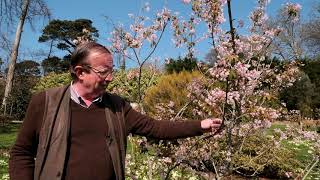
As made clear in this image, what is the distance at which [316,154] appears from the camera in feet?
12.5

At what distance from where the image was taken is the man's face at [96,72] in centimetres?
253

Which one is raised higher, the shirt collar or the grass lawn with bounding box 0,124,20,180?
the shirt collar

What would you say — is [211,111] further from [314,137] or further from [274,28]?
[274,28]

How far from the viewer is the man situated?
2.47m

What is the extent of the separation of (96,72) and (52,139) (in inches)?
15.7

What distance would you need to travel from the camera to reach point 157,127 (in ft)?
9.39

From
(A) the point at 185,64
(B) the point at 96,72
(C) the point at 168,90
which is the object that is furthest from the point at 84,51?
(A) the point at 185,64

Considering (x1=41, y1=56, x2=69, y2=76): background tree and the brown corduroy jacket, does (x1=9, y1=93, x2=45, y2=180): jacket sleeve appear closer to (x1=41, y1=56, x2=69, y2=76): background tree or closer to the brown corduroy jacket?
the brown corduroy jacket

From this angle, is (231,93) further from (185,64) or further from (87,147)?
(185,64)

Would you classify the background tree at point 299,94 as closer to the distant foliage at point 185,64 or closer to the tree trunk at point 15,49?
the distant foliage at point 185,64

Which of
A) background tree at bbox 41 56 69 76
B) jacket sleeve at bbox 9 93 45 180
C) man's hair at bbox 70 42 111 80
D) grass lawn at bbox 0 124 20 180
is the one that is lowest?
grass lawn at bbox 0 124 20 180

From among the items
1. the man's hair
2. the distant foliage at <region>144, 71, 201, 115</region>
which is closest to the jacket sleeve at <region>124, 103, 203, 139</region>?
the man's hair

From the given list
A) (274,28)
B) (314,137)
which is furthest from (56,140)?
(274,28)

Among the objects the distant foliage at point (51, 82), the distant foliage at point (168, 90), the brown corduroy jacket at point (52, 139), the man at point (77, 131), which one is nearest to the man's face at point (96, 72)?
the man at point (77, 131)
